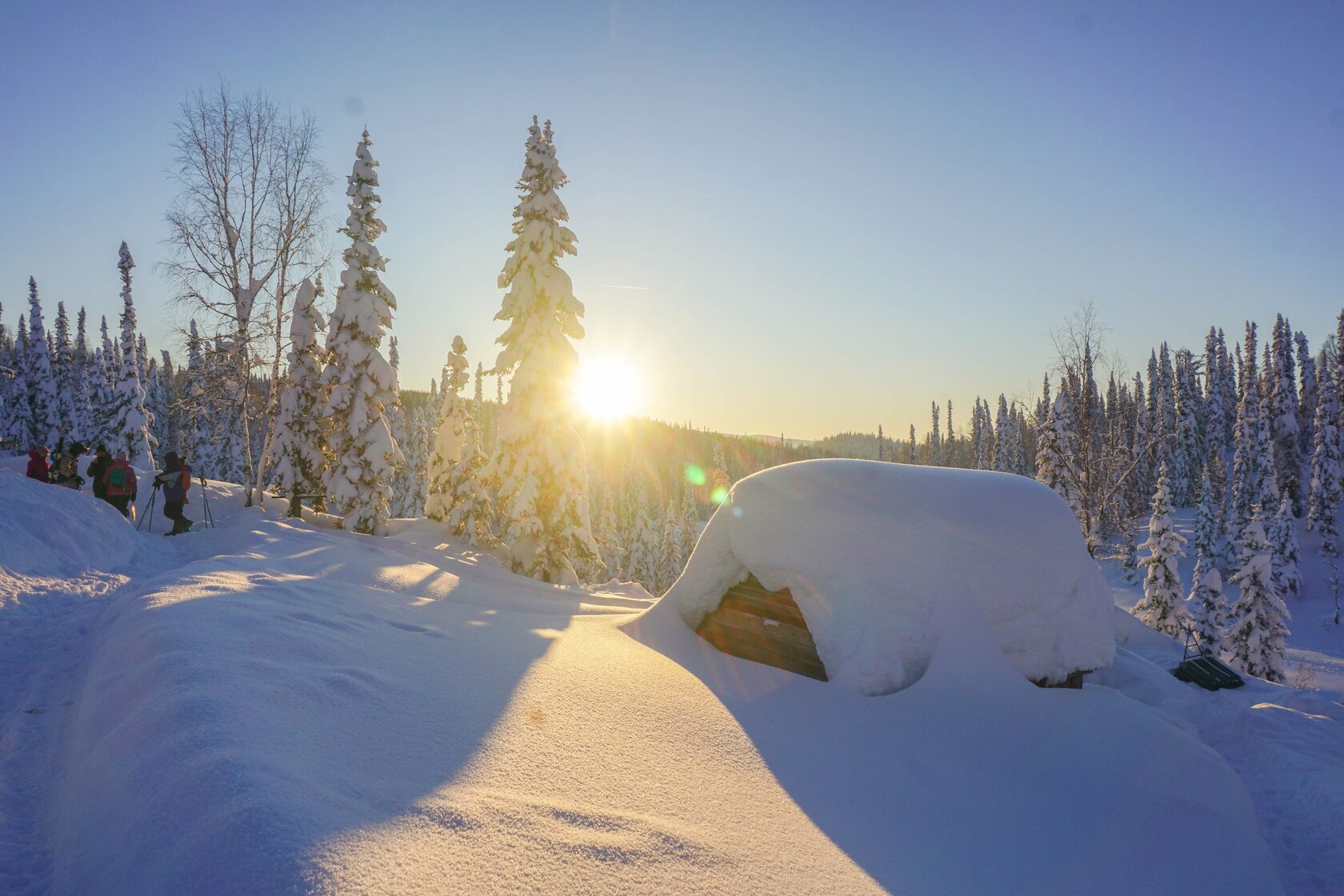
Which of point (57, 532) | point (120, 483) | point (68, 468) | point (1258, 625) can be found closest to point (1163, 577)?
point (1258, 625)

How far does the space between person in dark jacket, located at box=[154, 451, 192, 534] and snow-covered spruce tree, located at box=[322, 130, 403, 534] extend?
4.24m

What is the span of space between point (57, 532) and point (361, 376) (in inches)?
408

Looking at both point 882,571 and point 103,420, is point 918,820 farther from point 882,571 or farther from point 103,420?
point 103,420

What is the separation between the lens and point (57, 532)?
10250 mm

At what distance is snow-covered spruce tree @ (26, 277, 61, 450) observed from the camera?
44.6m

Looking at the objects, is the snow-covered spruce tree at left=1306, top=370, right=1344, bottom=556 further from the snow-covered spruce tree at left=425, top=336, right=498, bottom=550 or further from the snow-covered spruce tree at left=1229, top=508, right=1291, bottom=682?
the snow-covered spruce tree at left=425, top=336, right=498, bottom=550

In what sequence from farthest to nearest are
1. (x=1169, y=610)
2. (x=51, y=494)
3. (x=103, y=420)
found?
(x=103, y=420)
(x=1169, y=610)
(x=51, y=494)

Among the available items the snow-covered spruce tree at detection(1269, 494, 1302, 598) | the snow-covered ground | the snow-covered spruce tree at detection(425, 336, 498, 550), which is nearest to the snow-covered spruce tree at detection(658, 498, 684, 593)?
the snow-covered spruce tree at detection(425, 336, 498, 550)

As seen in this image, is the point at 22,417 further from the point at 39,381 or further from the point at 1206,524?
the point at 1206,524

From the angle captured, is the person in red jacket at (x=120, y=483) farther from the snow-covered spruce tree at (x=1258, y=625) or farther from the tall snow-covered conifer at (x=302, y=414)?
the snow-covered spruce tree at (x=1258, y=625)

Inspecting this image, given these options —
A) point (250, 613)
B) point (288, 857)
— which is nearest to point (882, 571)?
point (288, 857)

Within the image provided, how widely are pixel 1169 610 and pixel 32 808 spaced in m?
29.1

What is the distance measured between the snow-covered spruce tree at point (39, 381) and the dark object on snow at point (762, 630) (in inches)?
2408

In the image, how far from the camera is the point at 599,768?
3.98 meters
